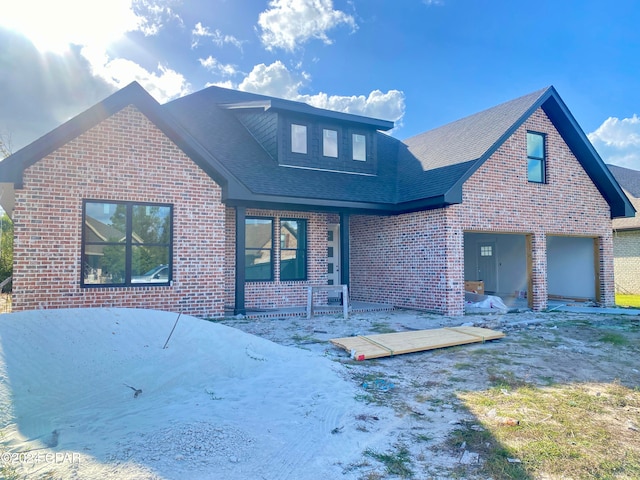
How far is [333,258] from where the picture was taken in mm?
14047

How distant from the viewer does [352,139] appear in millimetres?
13172

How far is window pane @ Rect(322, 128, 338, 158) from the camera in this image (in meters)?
12.7

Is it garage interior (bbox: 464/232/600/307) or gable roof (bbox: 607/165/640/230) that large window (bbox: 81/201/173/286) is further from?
gable roof (bbox: 607/165/640/230)

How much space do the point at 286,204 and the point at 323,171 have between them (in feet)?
8.21

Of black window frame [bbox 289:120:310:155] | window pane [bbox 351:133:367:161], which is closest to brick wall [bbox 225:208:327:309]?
black window frame [bbox 289:120:310:155]

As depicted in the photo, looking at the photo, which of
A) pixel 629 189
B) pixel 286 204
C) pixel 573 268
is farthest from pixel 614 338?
pixel 629 189

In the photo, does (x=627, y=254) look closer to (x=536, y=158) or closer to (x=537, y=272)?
(x=537, y=272)

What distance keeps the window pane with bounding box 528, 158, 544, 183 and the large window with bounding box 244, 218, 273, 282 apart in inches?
328

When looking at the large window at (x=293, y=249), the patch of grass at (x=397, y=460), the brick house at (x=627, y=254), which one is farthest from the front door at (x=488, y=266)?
the patch of grass at (x=397, y=460)

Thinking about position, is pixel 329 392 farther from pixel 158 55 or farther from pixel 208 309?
pixel 158 55

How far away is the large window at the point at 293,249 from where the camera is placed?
1191 centimetres

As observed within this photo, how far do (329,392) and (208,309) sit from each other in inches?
216

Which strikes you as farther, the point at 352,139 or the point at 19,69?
Result: the point at 19,69

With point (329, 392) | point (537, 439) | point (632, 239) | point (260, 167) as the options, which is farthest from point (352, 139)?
point (632, 239)
